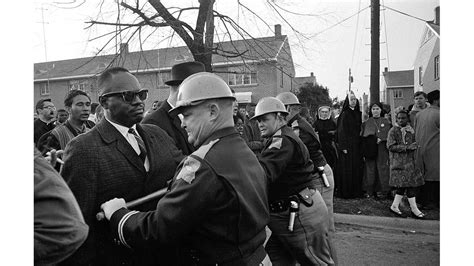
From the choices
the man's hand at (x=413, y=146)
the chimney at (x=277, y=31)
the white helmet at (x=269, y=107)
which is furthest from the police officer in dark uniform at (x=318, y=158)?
the man's hand at (x=413, y=146)

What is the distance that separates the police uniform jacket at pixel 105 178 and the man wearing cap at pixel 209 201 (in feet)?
0.36

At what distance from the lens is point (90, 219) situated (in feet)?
5.88

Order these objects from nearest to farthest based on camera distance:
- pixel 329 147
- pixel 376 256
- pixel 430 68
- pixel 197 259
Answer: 1. pixel 197 259
2. pixel 430 68
3. pixel 376 256
4. pixel 329 147

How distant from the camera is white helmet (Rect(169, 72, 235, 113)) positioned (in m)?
1.76

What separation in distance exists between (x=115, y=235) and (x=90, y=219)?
0.40 ft

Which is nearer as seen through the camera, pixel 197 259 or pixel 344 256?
pixel 197 259

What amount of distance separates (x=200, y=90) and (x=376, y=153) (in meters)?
5.11

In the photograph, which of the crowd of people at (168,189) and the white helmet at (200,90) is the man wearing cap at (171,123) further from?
the white helmet at (200,90)

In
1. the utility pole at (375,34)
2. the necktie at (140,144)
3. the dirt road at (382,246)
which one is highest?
the utility pole at (375,34)

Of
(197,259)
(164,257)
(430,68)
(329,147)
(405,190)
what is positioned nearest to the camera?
(197,259)

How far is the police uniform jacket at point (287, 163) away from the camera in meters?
2.76

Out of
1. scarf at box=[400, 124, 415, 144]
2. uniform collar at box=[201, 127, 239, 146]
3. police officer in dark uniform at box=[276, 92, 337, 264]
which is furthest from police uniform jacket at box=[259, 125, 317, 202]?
scarf at box=[400, 124, 415, 144]
